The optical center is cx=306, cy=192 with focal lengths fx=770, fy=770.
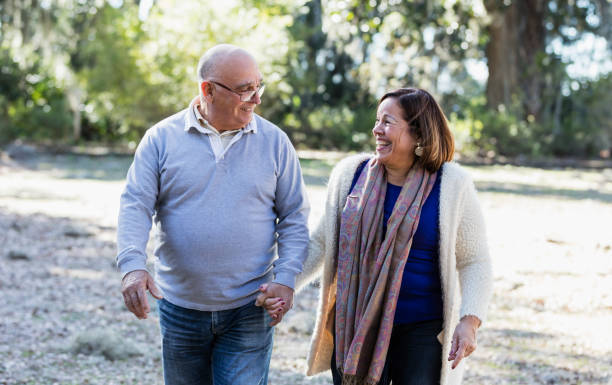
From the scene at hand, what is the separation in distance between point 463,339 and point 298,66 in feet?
77.5

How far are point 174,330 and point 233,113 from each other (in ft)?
2.63

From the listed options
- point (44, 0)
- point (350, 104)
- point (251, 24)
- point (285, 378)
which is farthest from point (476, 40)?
point (285, 378)

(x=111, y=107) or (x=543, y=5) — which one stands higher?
(x=543, y=5)

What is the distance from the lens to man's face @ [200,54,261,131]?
264 centimetres

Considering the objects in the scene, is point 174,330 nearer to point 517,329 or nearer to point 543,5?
point 517,329

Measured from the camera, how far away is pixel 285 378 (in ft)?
15.8

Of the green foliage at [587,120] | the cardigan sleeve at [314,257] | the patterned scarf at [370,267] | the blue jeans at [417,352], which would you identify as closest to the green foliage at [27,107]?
the green foliage at [587,120]

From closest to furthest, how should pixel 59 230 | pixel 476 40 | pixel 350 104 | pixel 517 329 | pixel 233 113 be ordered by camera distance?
pixel 233 113 → pixel 517 329 → pixel 59 230 → pixel 476 40 → pixel 350 104

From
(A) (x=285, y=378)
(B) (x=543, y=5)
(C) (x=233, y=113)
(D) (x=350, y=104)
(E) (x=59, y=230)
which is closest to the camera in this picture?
(C) (x=233, y=113)

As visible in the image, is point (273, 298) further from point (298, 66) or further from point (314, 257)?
point (298, 66)

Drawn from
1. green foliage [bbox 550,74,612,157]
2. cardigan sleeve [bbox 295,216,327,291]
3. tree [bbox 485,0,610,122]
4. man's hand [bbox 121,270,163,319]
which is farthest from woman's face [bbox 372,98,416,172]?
green foliage [bbox 550,74,612,157]

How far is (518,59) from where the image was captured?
21.8 m

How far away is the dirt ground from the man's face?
2.52 metres

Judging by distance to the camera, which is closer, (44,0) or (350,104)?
(44,0)
